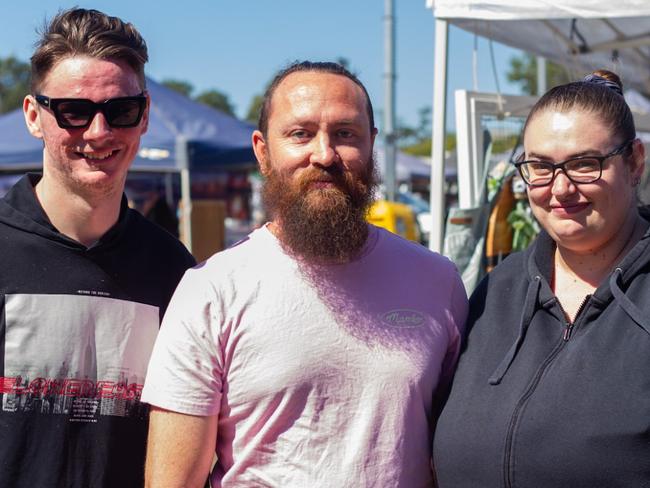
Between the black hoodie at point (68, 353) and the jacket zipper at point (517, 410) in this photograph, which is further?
the black hoodie at point (68, 353)

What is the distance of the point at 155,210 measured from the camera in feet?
26.8

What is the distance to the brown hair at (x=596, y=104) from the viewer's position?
2.03m

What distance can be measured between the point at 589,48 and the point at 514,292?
3.86 m

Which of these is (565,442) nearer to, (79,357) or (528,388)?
(528,388)

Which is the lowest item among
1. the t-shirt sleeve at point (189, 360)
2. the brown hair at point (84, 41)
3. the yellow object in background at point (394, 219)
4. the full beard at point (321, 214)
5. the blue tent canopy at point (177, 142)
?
the yellow object in background at point (394, 219)

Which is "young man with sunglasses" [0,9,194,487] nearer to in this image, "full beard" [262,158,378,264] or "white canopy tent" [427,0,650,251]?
"full beard" [262,158,378,264]

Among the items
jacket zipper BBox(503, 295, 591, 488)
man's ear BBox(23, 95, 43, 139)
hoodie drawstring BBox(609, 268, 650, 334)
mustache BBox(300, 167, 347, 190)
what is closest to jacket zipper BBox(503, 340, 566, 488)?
jacket zipper BBox(503, 295, 591, 488)

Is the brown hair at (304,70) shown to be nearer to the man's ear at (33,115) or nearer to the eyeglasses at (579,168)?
the eyeglasses at (579,168)

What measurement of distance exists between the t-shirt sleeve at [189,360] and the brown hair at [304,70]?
1.79 ft

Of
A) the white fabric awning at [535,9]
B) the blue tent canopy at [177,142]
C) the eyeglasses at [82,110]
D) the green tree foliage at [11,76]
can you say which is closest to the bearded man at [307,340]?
the eyeglasses at [82,110]

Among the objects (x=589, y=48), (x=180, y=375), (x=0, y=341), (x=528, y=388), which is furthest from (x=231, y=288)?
(x=589, y=48)

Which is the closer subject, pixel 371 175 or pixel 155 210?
pixel 371 175

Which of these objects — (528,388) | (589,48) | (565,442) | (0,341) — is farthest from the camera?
(589,48)

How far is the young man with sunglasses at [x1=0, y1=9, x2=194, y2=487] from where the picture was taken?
6.85 feet
